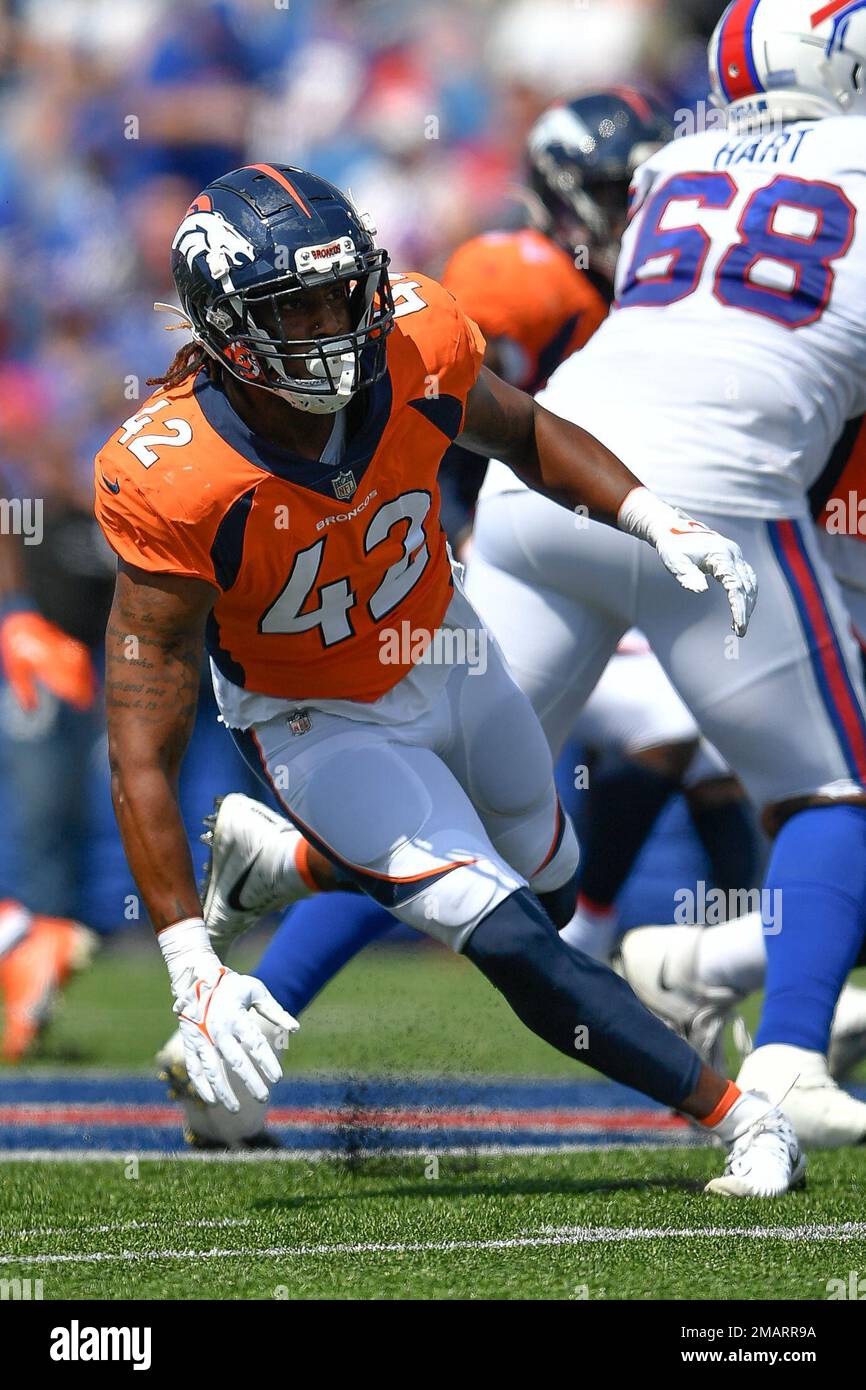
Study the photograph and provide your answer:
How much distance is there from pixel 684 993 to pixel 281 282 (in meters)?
1.96

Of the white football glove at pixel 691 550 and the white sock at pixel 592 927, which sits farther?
the white sock at pixel 592 927

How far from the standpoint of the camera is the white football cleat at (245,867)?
12.3ft

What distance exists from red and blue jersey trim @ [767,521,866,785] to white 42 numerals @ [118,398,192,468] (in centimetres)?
122

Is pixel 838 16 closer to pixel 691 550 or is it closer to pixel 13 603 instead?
pixel 691 550

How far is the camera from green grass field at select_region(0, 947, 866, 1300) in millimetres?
2535

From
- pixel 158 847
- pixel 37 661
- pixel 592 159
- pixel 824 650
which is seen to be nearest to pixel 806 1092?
pixel 824 650

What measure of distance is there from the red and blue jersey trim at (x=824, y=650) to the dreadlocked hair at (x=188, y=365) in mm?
1127

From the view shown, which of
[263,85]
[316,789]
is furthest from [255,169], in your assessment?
[263,85]

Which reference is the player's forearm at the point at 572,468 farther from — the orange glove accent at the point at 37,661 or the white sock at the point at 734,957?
the orange glove accent at the point at 37,661

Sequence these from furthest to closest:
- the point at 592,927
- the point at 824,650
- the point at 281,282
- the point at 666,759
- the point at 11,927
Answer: the point at 11,927 → the point at 666,759 → the point at 592,927 → the point at 824,650 → the point at 281,282

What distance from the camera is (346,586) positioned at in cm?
313

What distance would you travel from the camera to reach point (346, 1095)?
4168 mm

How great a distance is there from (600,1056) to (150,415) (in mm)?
1230

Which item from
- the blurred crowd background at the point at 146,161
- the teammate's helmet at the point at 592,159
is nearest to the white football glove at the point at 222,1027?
the teammate's helmet at the point at 592,159
